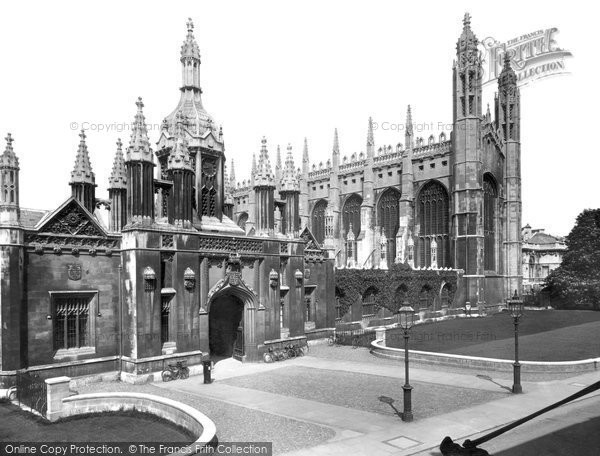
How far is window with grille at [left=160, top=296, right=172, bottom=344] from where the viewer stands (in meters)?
20.0

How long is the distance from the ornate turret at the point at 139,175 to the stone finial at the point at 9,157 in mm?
3921

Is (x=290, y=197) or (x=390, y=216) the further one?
(x=390, y=216)

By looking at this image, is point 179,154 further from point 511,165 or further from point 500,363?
point 511,165

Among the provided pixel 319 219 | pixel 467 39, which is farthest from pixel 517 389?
pixel 319 219

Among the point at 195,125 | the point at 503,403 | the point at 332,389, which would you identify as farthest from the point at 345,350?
the point at 195,125

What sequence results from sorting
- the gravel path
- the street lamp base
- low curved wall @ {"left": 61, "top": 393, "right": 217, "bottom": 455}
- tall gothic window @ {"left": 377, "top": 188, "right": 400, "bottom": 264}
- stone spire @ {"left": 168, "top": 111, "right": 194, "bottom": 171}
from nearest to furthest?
the gravel path
low curved wall @ {"left": 61, "top": 393, "right": 217, "bottom": 455}
the street lamp base
stone spire @ {"left": 168, "top": 111, "right": 194, "bottom": 171}
tall gothic window @ {"left": 377, "top": 188, "right": 400, "bottom": 264}

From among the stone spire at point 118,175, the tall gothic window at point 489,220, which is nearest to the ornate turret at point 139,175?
the stone spire at point 118,175

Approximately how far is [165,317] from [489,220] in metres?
44.6

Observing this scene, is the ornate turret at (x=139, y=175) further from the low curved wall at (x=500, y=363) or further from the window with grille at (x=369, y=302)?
the window with grille at (x=369, y=302)

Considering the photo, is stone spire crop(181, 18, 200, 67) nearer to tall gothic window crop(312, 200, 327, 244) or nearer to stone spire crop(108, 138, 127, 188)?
stone spire crop(108, 138, 127, 188)

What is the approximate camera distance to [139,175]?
19.8 meters

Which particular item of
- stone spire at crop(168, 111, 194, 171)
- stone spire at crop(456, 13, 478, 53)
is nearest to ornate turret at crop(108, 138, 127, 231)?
stone spire at crop(168, 111, 194, 171)

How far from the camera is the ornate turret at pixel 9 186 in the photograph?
1675 cm

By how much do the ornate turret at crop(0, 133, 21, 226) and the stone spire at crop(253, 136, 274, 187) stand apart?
11.0 metres
